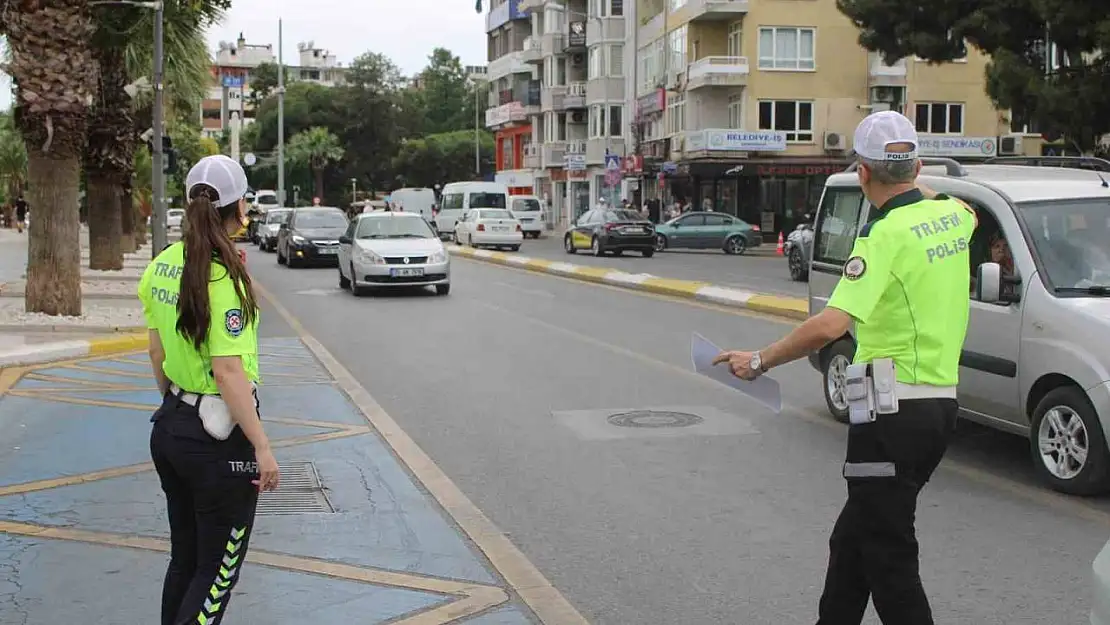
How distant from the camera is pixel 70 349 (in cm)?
1409

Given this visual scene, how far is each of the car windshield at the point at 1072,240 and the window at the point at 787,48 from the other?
4378 cm

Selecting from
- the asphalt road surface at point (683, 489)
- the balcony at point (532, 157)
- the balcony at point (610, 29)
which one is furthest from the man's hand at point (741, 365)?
the balcony at point (532, 157)

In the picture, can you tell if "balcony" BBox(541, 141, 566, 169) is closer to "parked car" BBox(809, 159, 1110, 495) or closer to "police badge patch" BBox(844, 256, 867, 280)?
"parked car" BBox(809, 159, 1110, 495)

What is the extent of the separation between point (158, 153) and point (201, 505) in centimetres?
2541

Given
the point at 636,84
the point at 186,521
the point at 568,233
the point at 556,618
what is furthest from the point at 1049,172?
the point at 636,84

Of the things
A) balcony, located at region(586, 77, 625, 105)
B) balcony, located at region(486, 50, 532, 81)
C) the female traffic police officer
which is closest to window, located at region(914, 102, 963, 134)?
balcony, located at region(586, 77, 625, 105)

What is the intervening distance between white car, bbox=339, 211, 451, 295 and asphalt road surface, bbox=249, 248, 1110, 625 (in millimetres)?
7280

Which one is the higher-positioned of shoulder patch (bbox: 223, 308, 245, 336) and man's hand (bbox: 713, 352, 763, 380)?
shoulder patch (bbox: 223, 308, 245, 336)

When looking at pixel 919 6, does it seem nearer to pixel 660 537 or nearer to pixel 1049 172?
pixel 1049 172

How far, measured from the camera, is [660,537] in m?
6.56

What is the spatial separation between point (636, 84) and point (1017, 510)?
5723cm

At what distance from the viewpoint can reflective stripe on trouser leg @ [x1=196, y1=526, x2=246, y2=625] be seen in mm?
4078

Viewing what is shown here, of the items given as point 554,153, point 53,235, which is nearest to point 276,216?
point 53,235

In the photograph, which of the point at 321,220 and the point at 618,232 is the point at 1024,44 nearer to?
the point at 618,232
